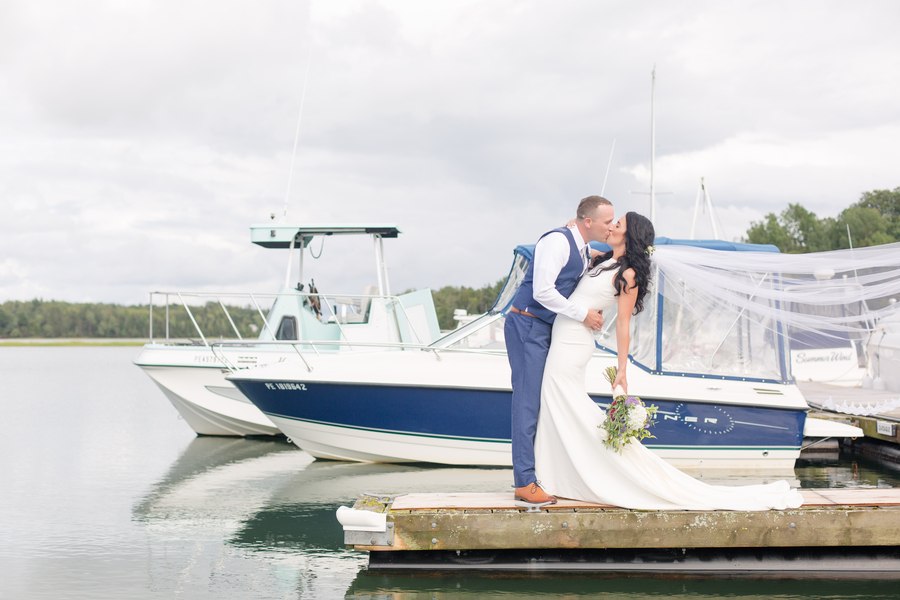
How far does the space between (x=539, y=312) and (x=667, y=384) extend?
4757 mm

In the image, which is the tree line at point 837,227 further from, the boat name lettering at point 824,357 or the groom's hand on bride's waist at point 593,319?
the groom's hand on bride's waist at point 593,319

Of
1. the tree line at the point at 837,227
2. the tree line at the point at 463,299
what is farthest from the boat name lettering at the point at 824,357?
the tree line at the point at 837,227

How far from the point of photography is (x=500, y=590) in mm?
6277

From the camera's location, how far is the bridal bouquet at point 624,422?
19.7 feet

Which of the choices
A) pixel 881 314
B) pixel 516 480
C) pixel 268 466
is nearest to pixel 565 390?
pixel 516 480

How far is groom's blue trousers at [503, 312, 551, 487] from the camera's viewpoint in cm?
623

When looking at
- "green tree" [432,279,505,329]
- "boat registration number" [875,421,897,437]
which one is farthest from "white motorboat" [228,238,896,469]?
"green tree" [432,279,505,329]

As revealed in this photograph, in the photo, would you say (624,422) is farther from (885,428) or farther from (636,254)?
(885,428)

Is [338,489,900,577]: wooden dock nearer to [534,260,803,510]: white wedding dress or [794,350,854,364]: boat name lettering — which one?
[534,260,803,510]: white wedding dress

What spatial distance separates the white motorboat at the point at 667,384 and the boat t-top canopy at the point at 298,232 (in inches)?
184

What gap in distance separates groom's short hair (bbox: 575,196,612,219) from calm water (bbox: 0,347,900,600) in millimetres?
2563

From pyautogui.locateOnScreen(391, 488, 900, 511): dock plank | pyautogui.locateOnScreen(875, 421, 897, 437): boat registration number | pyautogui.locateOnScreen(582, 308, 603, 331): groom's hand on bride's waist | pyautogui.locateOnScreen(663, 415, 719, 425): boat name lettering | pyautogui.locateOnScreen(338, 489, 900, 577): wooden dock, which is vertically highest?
pyautogui.locateOnScreen(582, 308, 603, 331): groom's hand on bride's waist

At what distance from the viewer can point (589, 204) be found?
236 inches

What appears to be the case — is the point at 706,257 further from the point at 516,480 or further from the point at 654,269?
the point at 516,480
